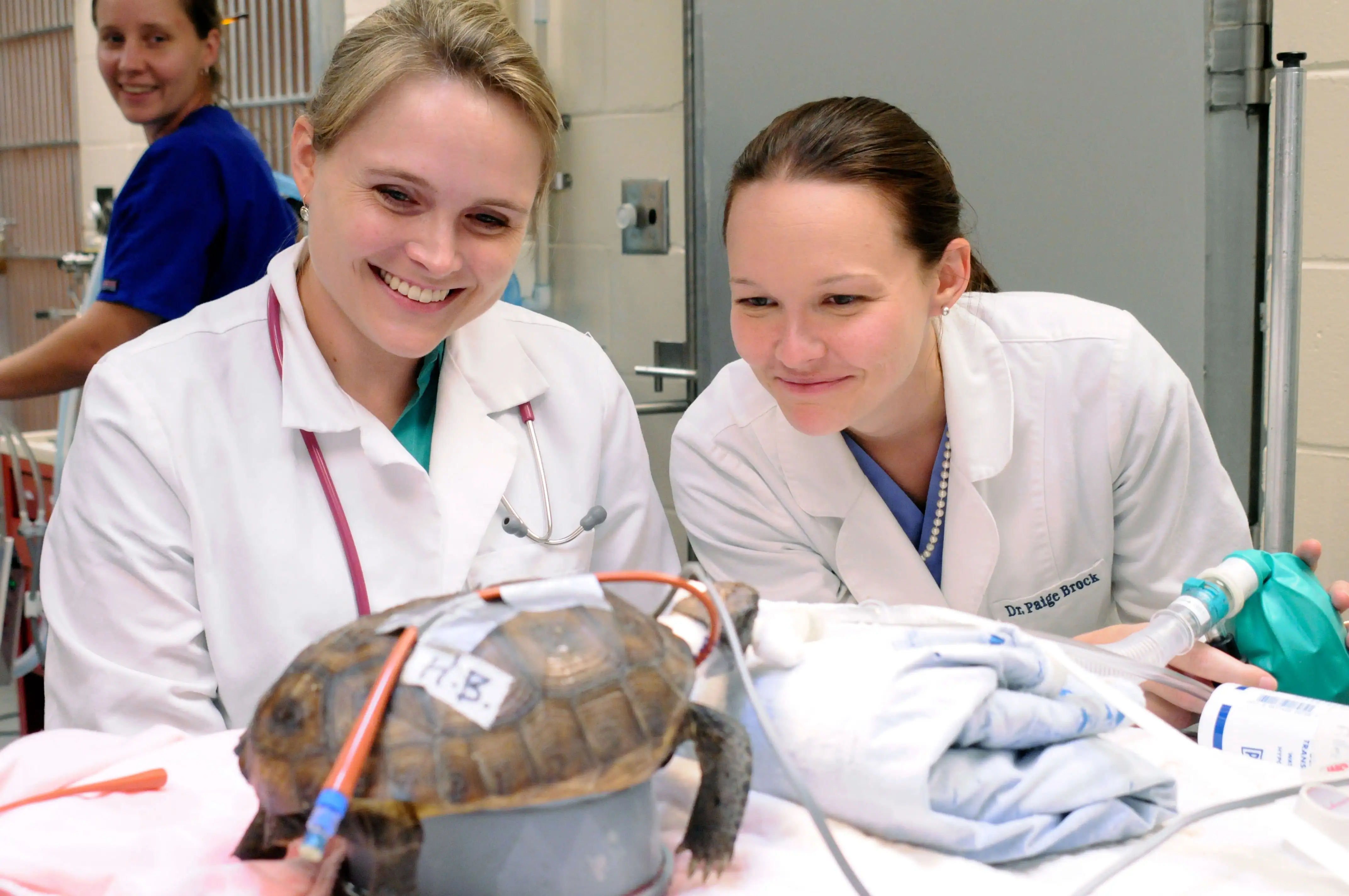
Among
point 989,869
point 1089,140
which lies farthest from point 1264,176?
point 989,869

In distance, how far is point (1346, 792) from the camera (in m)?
0.73

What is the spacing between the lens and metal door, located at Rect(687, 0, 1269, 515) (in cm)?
197

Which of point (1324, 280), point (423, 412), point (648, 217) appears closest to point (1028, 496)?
point (423, 412)

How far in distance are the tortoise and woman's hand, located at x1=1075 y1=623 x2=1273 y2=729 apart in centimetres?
55

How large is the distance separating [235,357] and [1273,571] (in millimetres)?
1022

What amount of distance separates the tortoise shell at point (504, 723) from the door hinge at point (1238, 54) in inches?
70.9

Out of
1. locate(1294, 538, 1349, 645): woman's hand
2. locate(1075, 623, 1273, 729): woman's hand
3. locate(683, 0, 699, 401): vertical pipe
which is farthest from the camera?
locate(683, 0, 699, 401): vertical pipe

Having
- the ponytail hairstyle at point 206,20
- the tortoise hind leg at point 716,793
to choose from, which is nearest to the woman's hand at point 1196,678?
the tortoise hind leg at point 716,793

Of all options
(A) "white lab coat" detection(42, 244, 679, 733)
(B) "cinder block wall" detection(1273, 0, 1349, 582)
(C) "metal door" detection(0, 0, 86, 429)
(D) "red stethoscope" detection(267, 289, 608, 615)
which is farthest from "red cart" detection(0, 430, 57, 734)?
(B) "cinder block wall" detection(1273, 0, 1349, 582)

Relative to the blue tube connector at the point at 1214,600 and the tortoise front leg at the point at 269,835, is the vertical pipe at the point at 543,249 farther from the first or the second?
the tortoise front leg at the point at 269,835

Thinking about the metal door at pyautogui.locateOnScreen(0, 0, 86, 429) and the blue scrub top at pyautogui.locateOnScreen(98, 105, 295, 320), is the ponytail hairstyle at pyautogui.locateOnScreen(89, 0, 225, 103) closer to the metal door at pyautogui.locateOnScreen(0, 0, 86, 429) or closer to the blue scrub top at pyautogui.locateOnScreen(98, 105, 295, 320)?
the blue scrub top at pyautogui.locateOnScreen(98, 105, 295, 320)

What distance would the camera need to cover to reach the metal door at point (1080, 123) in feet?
6.47

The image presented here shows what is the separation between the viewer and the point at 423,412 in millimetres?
1277

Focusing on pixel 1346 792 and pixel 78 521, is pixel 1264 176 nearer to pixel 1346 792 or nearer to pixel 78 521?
pixel 1346 792
